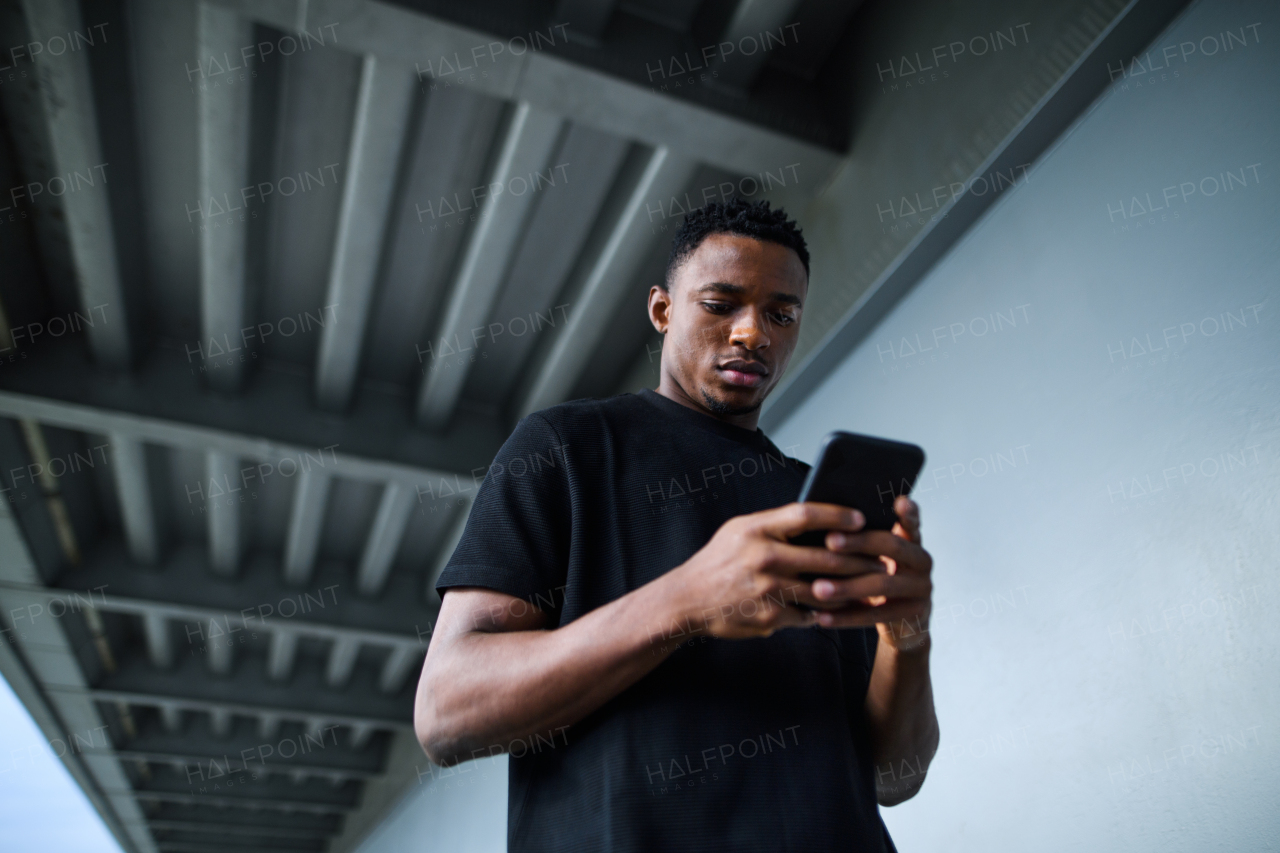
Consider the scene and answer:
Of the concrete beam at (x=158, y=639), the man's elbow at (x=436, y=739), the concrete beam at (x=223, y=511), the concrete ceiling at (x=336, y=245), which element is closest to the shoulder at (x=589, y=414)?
the man's elbow at (x=436, y=739)

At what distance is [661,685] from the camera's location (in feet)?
2.68

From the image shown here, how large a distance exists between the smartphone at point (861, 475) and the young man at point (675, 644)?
26 mm

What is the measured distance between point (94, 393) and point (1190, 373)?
4.36 m

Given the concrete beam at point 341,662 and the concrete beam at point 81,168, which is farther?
the concrete beam at point 341,662

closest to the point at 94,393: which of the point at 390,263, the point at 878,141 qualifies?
the point at 390,263

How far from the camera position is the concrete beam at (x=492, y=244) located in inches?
118

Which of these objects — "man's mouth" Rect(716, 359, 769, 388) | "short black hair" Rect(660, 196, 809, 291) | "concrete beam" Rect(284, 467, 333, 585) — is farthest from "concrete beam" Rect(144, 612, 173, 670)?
"man's mouth" Rect(716, 359, 769, 388)

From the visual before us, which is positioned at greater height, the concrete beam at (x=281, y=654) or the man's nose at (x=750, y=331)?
the concrete beam at (x=281, y=654)

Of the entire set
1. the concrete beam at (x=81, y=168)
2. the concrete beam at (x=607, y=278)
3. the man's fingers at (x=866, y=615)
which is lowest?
the man's fingers at (x=866, y=615)

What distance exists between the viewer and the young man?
718 mm

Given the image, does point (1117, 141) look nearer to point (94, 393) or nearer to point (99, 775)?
point (94, 393)

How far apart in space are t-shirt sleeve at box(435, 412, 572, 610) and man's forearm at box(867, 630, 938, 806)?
1.31ft

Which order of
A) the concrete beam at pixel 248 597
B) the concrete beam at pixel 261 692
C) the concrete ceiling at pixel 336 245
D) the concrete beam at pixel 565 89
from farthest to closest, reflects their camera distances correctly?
the concrete beam at pixel 261 692 < the concrete beam at pixel 248 597 < the concrete ceiling at pixel 336 245 < the concrete beam at pixel 565 89

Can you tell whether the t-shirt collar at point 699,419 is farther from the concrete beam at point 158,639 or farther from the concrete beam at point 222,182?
the concrete beam at point 158,639
